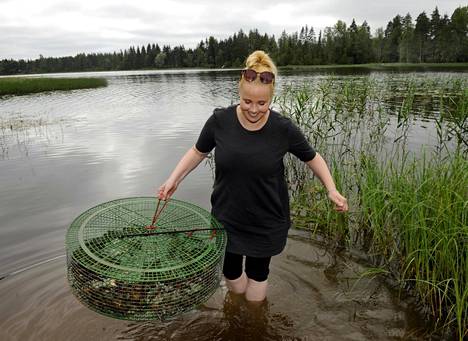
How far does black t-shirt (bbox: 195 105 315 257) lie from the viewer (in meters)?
2.76

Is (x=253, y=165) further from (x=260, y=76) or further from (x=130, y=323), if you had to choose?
(x=130, y=323)

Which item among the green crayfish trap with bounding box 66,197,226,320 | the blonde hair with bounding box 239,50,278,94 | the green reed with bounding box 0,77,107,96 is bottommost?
the green crayfish trap with bounding box 66,197,226,320

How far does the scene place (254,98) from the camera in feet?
8.50

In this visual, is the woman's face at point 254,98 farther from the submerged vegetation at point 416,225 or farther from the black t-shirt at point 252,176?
the submerged vegetation at point 416,225

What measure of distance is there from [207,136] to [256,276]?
136 centimetres

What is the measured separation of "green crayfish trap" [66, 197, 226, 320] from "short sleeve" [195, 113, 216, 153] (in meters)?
0.62

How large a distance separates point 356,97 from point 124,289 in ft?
23.6

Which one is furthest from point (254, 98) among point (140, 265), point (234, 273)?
point (234, 273)

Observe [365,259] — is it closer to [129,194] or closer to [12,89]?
[129,194]

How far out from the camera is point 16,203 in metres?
7.07

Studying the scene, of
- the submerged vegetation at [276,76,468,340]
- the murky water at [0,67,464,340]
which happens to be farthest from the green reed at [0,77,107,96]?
the submerged vegetation at [276,76,468,340]

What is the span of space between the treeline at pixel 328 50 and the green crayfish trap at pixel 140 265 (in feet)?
262

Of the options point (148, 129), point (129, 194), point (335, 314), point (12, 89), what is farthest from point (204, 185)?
point (12, 89)

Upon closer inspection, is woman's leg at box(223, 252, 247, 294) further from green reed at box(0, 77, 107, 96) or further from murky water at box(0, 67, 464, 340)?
green reed at box(0, 77, 107, 96)
